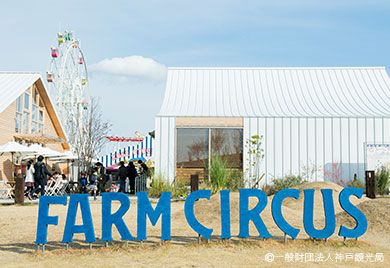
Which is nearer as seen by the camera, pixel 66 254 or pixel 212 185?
pixel 66 254

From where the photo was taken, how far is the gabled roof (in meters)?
21.2

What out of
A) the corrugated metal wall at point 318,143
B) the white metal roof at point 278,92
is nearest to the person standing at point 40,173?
the white metal roof at point 278,92

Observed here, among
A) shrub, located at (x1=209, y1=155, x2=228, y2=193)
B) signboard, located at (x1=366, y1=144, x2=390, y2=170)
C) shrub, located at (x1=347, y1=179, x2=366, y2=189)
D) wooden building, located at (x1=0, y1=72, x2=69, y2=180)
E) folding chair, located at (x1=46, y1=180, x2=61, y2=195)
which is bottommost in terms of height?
folding chair, located at (x1=46, y1=180, x2=61, y2=195)

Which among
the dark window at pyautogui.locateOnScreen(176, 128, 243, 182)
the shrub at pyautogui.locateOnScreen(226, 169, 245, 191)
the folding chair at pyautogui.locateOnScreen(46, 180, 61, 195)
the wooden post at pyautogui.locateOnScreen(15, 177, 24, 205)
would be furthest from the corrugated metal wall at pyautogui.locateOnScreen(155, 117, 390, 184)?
the wooden post at pyautogui.locateOnScreen(15, 177, 24, 205)

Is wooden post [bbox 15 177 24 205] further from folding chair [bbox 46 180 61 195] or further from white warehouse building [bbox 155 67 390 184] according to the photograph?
white warehouse building [bbox 155 67 390 184]

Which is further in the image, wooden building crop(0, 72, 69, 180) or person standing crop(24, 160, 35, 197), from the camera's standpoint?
wooden building crop(0, 72, 69, 180)

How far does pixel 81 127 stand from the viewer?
1158 inches

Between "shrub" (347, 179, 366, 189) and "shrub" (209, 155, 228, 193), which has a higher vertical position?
"shrub" (209, 155, 228, 193)

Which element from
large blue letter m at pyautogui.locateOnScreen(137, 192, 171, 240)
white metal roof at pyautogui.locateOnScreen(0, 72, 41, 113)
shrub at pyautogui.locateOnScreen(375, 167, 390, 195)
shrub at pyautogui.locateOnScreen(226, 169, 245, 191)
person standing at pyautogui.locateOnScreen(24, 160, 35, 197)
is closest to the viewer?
large blue letter m at pyautogui.locateOnScreen(137, 192, 171, 240)

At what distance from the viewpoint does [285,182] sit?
1627 cm

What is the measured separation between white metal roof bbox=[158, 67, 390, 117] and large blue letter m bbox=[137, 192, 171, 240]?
11176 millimetres

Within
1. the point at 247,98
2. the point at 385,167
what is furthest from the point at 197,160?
the point at 385,167

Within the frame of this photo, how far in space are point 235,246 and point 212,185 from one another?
8063 millimetres

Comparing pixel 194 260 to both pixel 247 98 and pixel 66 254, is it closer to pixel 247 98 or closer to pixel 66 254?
pixel 66 254
